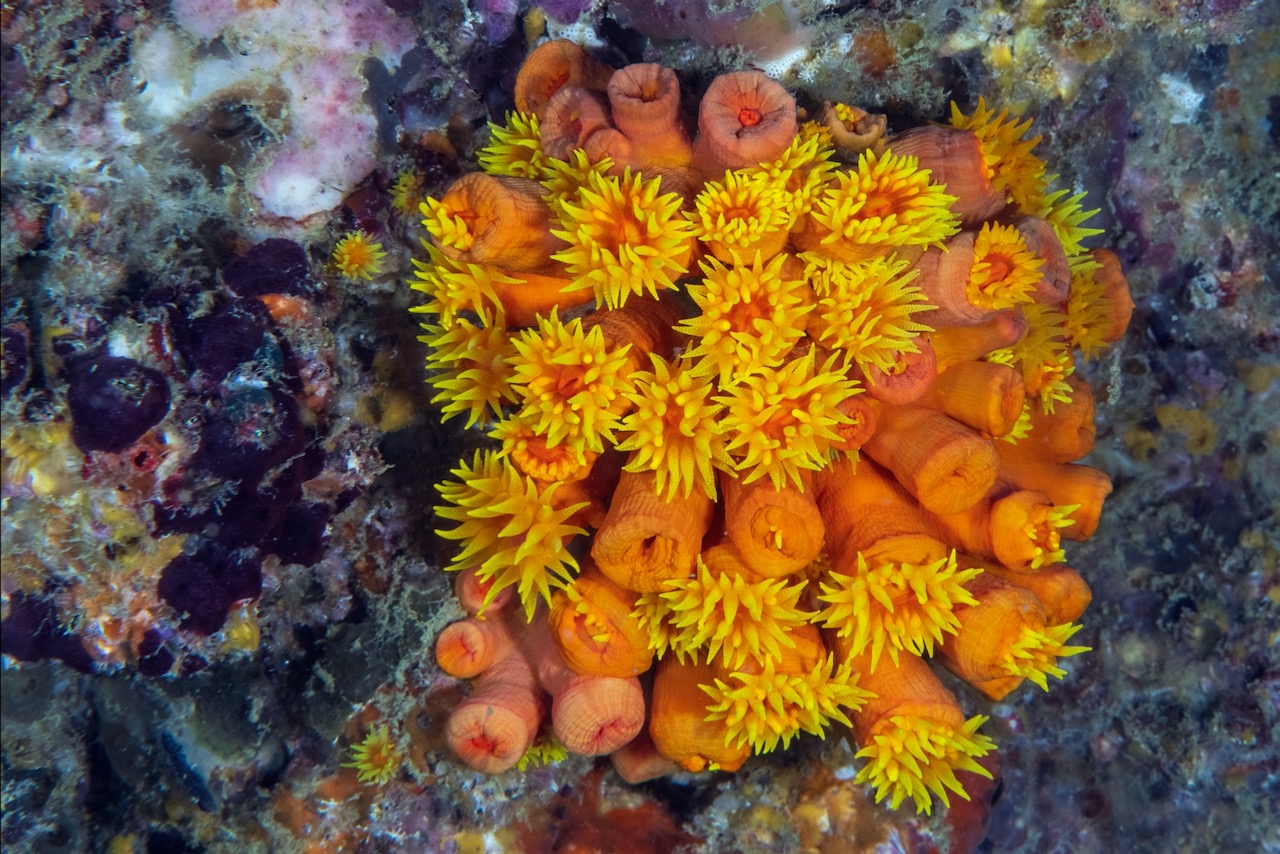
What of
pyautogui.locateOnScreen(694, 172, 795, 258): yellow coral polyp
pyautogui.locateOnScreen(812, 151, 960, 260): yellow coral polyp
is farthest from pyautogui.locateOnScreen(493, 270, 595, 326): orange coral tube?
pyautogui.locateOnScreen(812, 151, 960, 260): yellow coral polyp

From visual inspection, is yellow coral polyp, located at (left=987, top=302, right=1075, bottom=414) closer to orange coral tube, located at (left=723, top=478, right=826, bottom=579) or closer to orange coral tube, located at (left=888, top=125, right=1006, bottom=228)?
orange coral tube, located at (left=888, top=125, right=1006, bottom=228)

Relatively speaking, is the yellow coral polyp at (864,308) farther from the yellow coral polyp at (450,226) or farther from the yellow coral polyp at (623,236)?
the yellow coral polyp at (450,226)

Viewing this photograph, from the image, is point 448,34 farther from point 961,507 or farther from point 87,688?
point 87,688

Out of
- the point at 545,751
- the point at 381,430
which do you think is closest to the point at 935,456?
the point at 545,751

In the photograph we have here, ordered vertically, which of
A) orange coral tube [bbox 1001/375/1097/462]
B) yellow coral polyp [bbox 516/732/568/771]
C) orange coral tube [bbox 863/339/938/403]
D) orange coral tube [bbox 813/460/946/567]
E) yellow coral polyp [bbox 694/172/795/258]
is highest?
yellow coral polyp [bbox 694/172/795/258]

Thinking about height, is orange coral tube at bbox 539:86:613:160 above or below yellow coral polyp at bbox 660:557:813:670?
above

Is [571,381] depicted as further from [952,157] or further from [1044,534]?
[1044,534]

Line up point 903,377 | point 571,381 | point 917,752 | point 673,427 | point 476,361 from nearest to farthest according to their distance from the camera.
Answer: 1. point 571,381
2. point 673,427
3. point 903,377
4. point 917,752
5. point 476,361

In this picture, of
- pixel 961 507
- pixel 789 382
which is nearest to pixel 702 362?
pixel 789 382
